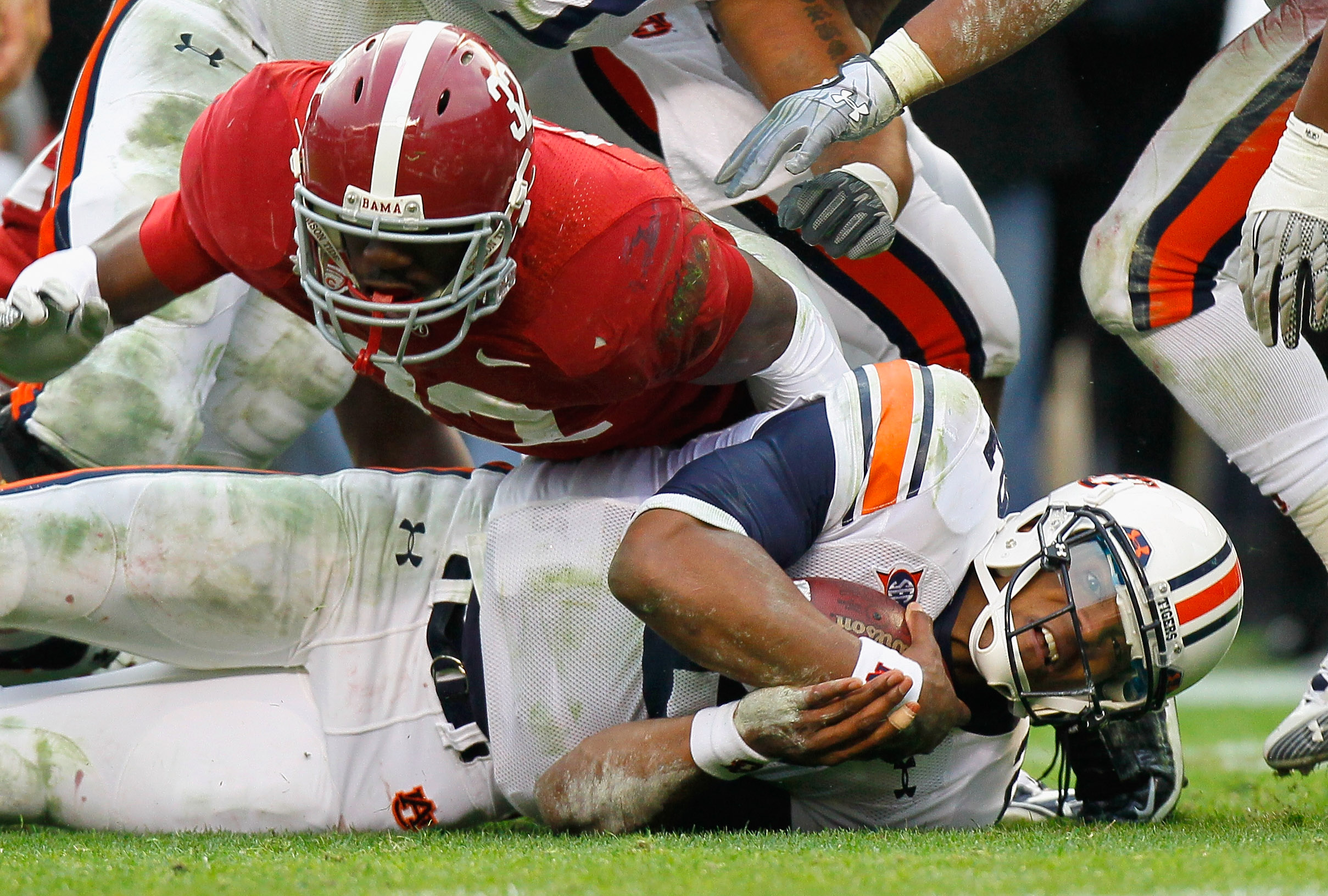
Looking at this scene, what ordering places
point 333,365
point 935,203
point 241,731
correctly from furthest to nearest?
point 333,365 → point 935,203 → point 241,731

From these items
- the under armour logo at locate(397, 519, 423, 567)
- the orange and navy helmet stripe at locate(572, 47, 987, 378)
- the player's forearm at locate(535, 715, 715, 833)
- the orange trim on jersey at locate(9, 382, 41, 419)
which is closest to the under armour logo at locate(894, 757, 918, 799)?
the player's forearm at locate(535, 715, 715, 833)

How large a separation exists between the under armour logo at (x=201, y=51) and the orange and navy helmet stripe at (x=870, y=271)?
0.66 metres

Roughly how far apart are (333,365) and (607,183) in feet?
3.65

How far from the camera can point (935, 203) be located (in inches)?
107

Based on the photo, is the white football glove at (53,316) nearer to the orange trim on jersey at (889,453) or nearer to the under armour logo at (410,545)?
the under armour logo at (410,545)

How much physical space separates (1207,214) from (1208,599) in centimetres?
77

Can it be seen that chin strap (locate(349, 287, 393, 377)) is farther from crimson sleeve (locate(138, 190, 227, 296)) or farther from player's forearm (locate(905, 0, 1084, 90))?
player's forearm (locate(905, 0, 1084, 90))

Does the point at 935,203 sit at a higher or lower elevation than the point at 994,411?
higher

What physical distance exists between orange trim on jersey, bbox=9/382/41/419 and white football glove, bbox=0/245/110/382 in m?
0.42

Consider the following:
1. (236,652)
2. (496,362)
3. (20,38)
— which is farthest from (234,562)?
(20,38)

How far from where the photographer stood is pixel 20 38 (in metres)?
4.44

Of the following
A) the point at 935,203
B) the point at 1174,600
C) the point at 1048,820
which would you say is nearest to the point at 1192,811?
the point at 1048,820

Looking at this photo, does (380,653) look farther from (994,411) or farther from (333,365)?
(994,411)

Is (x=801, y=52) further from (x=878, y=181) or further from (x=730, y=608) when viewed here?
(x=730, y=608)
